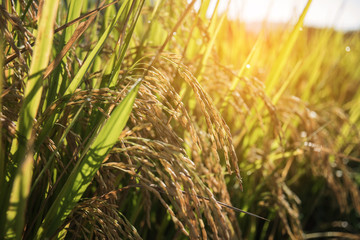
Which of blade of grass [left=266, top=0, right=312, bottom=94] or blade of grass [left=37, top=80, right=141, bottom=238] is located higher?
blade of grass [left=266, top=0, right=312, bottom=94]

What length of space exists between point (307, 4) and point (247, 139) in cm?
69

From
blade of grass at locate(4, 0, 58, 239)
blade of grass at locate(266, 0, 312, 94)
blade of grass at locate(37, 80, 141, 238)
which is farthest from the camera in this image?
blade of grass at locate(266, 0, 312, 94)

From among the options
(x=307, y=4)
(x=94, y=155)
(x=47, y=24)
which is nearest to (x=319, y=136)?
(x=307, y=4)

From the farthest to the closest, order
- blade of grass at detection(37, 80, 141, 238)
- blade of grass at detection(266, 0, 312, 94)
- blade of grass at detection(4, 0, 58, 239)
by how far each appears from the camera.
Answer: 1. blade of grass at detection(266, 0, 312, 94)
2. blade of grass at detection(37, 80, 141, 238)
3. blade of grass at detection(4, 0, 58, 239)

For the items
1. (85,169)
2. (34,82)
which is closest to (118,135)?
(85,169)

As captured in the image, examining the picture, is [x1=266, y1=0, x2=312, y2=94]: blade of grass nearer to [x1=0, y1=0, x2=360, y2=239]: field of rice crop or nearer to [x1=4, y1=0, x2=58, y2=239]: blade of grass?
[x1=0, y1=0, x2=360, y2=239]: field of rice crop

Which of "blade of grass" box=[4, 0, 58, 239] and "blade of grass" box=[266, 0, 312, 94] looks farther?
"blade of grass" box=[266, 0, 312, 94]

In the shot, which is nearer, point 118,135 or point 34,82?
point 34,82

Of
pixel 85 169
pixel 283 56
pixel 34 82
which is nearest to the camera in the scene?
pixel 34 82

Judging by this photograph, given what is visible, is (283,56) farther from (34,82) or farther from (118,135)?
(34,82)

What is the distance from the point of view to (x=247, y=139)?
174 centimetres

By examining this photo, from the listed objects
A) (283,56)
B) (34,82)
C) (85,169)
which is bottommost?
(85,169)

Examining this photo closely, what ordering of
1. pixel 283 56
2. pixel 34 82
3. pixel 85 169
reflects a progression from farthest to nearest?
pixel 283 56, pixel 85 169, pixel 34 82

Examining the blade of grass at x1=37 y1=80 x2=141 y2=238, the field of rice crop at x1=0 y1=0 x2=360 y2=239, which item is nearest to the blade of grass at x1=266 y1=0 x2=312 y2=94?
the field of rice crop at x1=0 y1=0 x2=360 y2=239
